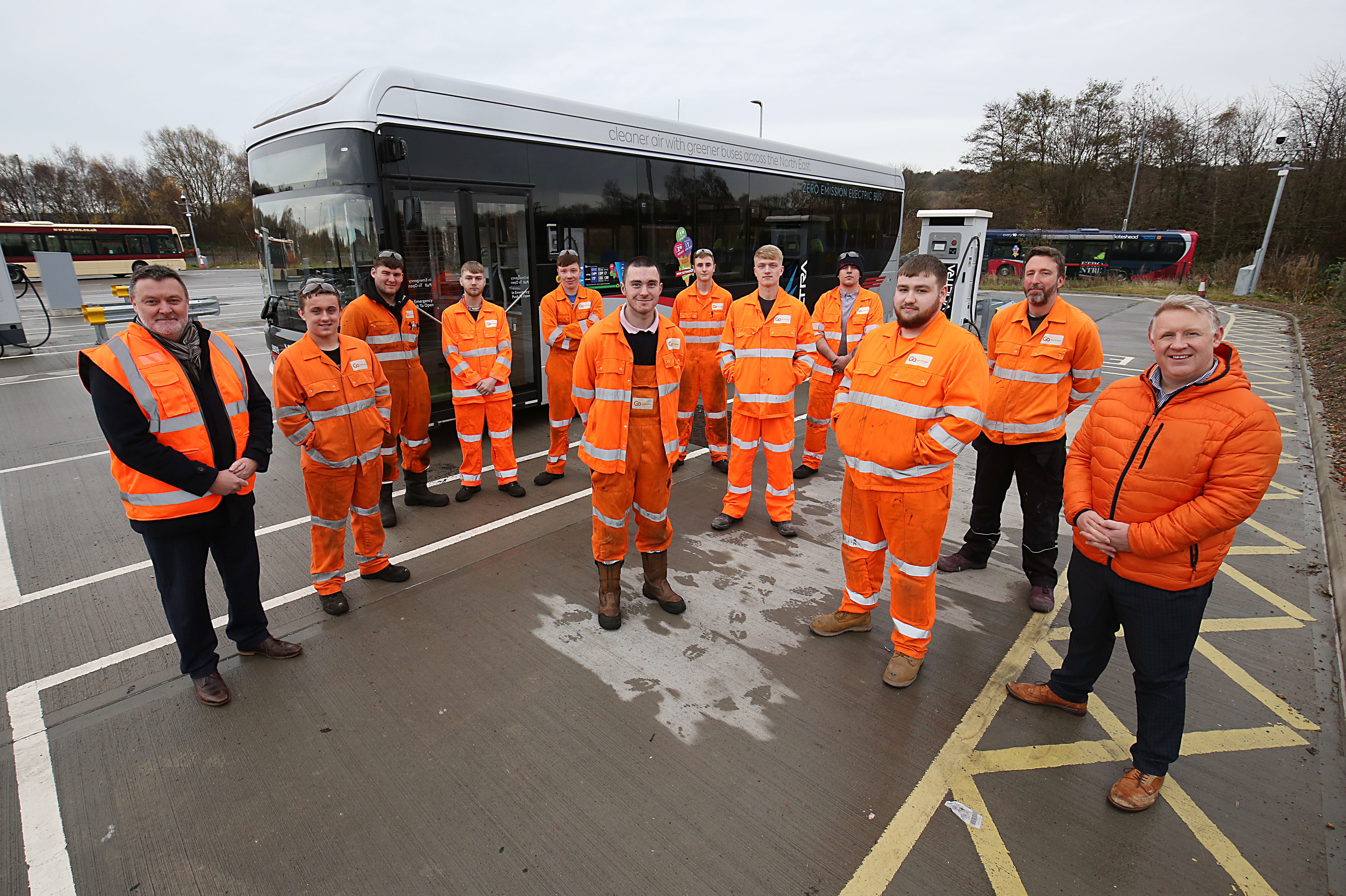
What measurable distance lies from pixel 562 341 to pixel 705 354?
1.42 meters

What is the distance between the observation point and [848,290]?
6.27 m

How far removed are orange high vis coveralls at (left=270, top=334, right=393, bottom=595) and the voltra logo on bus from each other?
16.4 feet

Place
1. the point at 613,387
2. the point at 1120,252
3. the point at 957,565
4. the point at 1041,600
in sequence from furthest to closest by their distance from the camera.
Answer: the point at 1120,252
the point at 957,565
the point at 1041,600
the point at 613,387

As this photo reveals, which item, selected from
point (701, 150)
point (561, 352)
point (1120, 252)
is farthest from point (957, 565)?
point (1120, 252)

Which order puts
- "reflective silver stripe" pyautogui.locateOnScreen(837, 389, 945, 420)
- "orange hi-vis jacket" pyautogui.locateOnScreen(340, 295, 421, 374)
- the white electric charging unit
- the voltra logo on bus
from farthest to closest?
the white electric charging unit < the voltra logo on bus < "orange hi-vis jacket" pyautogui.locateOnScreen(340, 295, 421, 374) < "reflective silver stripe" pyautogui.locateOnScreen(837, 389, 945, 420)

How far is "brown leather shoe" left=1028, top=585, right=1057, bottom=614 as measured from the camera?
3998 mm

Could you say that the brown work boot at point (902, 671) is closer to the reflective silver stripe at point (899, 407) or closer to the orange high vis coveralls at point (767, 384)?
the reflective silver stripe at point (899, 407)

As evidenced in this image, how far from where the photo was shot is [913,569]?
3145 mm

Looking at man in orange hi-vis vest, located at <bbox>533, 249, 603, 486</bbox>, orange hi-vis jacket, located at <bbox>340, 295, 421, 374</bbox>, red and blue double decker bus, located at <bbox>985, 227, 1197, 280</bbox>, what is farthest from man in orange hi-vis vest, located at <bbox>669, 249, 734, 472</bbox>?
red and blue double decker bus, located at <bbox>985, 227, 1197, 280</bbox>

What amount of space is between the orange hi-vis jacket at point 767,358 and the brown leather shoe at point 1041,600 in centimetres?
205

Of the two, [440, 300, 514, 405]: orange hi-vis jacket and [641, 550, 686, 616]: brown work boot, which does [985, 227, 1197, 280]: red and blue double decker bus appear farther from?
[641, 550, 686, 616]: brown work boot

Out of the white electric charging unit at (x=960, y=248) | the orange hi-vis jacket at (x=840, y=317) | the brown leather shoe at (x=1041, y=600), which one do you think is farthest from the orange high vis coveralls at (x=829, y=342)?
the white electric charging unit at (x=960, y=248)

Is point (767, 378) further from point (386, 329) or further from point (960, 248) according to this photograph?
point (960, 248)

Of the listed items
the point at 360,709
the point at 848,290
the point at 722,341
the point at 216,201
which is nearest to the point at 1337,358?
the point at 848,290
